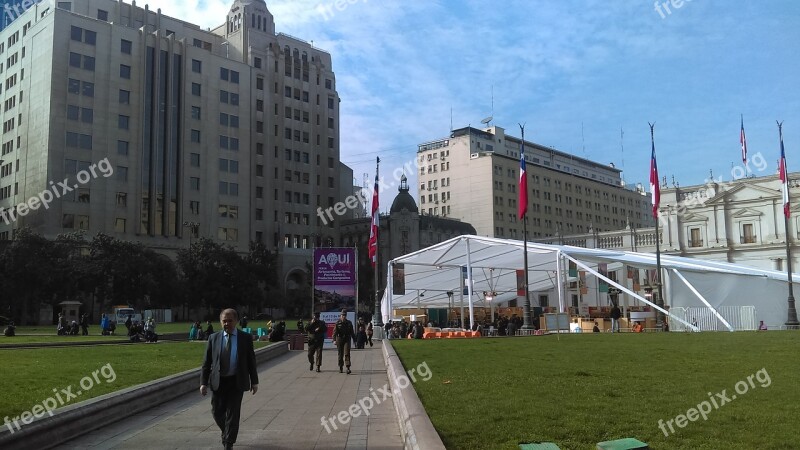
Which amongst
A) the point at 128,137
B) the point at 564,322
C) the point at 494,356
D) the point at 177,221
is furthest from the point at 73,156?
the point at 494,356

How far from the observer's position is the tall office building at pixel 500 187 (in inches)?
4926

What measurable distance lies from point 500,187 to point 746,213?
188 ft

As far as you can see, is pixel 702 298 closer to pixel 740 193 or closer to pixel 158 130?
pixel 740 193

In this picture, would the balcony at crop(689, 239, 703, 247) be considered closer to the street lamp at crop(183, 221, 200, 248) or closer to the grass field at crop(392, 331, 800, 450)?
the street lamp at crop(183, 221, 200, 248)

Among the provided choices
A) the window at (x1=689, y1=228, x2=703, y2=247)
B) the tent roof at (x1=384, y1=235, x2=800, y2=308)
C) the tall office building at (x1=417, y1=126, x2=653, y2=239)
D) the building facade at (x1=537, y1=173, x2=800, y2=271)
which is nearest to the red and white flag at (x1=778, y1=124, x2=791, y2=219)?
the tent roof at (x1=384, y1=235, x2=800, y2=308)

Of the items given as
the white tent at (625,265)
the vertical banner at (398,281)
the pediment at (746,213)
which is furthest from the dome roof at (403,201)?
the vertical banner at (398,281)

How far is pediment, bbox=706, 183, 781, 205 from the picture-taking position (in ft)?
231

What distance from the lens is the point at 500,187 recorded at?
125625 millimetres

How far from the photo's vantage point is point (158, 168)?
8569 cm

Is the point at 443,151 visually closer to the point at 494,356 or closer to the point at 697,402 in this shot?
the point at 494,356

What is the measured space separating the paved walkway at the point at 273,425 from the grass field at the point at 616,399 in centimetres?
98

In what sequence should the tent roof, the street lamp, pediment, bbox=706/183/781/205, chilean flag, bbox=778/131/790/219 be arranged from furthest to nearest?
the street lamp
pediment, bbox=706/183/781/205
the tent roof
chilean flag, bbox=778/131/790/219

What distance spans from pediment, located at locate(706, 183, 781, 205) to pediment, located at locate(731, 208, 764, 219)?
3.80ft

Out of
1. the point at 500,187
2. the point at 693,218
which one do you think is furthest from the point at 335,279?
the point at 500,187
